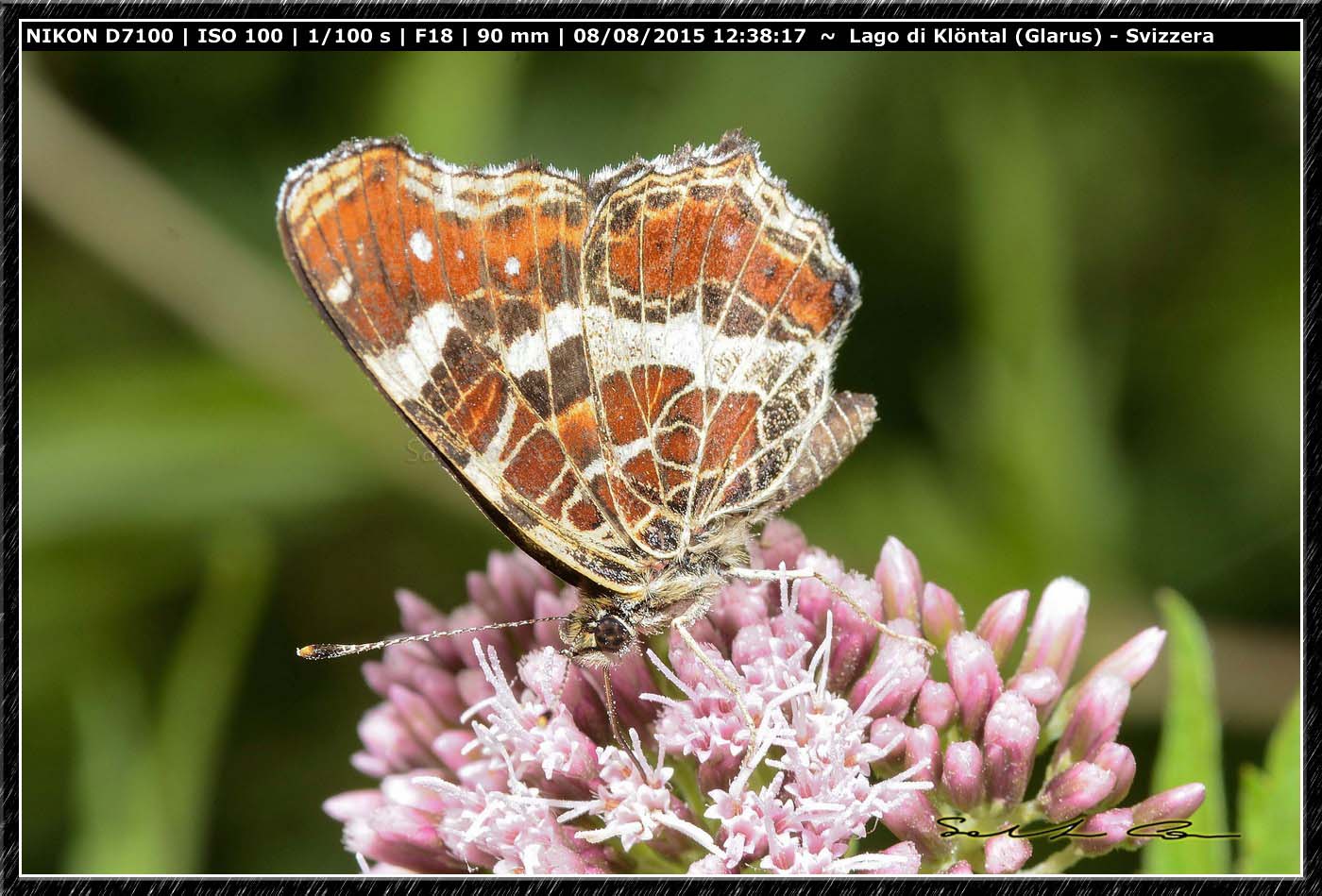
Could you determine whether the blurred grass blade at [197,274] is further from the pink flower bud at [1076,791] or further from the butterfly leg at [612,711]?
the pink flower bud at [1076,791]

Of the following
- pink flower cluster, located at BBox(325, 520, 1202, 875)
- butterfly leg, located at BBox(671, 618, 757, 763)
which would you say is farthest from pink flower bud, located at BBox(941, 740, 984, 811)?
butterfly leg, located at BBox(671, 618, 757, 763)

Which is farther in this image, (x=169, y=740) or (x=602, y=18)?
(x=169, y=740)

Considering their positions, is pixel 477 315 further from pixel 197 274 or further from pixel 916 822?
pixel 197 274

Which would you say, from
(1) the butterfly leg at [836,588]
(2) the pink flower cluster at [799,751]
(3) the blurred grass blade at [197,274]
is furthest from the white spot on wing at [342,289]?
(3) the blurred grass blade at [197,274]

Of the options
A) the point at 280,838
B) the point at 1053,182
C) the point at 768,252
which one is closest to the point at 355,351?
the point at 768,252

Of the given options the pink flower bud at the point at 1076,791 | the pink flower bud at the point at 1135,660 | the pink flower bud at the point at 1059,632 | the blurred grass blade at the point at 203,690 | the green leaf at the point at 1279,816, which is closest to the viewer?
the pink flower bud at the point at 1076,791
